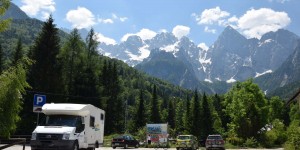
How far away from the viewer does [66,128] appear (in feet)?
63.2

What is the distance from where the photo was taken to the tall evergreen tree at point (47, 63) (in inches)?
1742

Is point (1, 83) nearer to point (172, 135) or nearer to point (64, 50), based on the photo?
point (64, 50)

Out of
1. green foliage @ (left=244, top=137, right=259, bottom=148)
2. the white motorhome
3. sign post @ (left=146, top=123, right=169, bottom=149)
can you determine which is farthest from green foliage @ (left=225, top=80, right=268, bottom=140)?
the white motorhome

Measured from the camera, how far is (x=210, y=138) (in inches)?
1452

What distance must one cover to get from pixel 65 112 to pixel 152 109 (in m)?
79.5

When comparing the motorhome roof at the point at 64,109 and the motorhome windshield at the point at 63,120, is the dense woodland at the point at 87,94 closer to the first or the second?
the motorhome roof at the point at 64,109

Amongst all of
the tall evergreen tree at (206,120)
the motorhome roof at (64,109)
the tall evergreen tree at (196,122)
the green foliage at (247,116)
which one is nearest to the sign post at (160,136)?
the green foliage at (247,116)

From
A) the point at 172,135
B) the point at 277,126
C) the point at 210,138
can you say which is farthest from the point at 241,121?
the point at 210,138

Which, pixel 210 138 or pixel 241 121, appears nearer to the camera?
pixel 210 138

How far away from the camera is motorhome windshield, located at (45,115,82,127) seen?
20.1 meters

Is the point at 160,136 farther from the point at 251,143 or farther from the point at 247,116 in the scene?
the point at 247,116

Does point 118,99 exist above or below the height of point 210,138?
above

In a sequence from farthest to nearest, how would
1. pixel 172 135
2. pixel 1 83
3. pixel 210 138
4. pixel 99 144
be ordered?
pixel 172 135 < pixel 210 138 < pixel 99 144 < pixel 1 83

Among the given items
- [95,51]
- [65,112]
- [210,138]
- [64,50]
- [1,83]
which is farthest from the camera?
[95,51]
